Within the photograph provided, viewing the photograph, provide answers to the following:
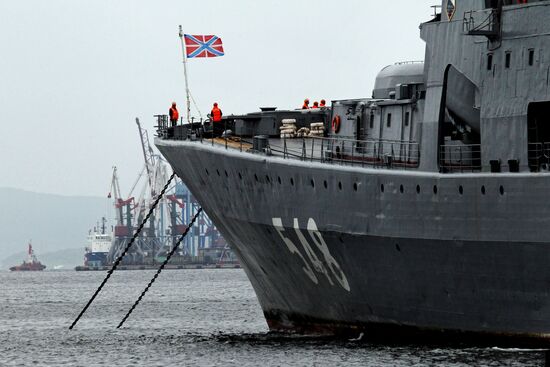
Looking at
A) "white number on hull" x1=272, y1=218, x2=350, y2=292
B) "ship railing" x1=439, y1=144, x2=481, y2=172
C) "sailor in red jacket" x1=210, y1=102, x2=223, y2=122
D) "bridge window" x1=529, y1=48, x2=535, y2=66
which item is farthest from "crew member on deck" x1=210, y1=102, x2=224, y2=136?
"bridge window" x1=529, y1=48, x2=535, y2=66

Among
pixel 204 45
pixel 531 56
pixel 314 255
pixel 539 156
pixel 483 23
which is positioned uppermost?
pixel 204 45

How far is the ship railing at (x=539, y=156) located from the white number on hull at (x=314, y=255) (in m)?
6.92

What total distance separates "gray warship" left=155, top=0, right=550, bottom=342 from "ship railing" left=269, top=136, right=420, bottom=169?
0.23 feet

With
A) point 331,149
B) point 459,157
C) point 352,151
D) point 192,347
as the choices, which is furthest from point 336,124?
point 192,347

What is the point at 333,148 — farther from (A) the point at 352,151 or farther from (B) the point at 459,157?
(B) the point at 459,157

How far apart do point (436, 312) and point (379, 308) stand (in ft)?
8.15

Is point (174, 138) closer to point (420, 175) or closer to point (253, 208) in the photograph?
point (253, 208)

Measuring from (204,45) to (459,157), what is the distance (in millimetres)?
13899

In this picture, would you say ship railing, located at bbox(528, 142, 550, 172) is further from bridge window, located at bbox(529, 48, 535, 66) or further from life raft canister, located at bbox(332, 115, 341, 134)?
life raft canister, located at bbox(332, 115, 341, 134)

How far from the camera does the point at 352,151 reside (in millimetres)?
40344

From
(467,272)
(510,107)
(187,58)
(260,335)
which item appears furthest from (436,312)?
(187,58)

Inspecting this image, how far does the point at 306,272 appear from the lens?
41.8m

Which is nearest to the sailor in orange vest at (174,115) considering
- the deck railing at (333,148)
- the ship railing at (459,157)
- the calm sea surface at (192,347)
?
the deck railing at (333,148)

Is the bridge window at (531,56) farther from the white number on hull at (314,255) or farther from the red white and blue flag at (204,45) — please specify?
the red white and blue flag at (204,45)
